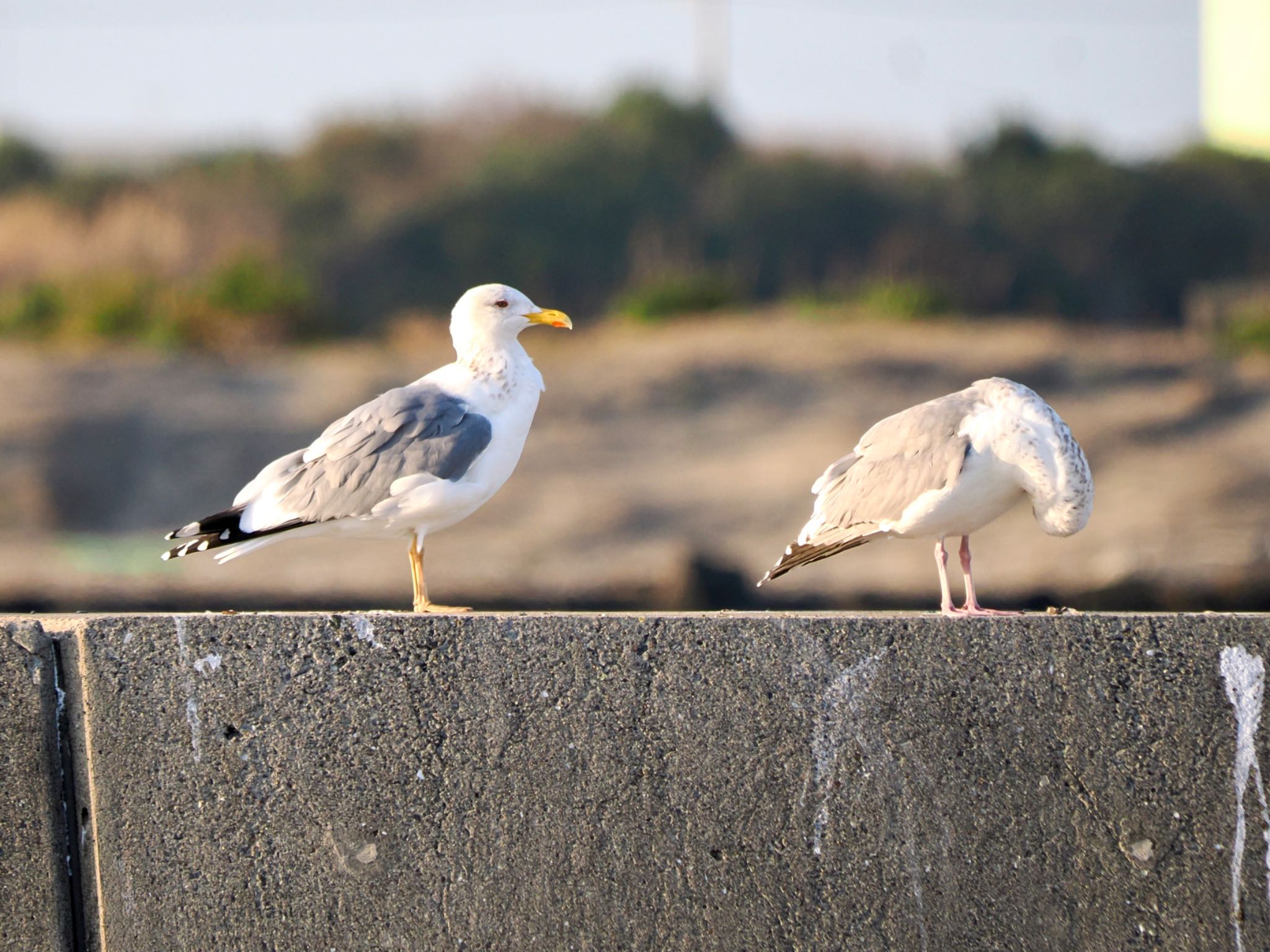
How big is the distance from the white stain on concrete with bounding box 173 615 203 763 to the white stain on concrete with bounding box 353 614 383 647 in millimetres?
458

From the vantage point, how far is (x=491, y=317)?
481cm

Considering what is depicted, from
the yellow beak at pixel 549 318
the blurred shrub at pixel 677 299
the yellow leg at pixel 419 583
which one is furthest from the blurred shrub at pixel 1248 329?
the yellow leg at pixel 419 583

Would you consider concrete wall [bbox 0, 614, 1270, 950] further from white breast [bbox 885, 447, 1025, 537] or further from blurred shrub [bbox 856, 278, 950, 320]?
blurred shrub [bbox 856, 278, 950, 320]

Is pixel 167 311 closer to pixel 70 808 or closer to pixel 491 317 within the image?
pixel 491 317

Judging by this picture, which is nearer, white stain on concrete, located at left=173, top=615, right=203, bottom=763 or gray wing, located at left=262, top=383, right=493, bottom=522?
white stain on concrete, located at left=173, top=615, right=203, bottom=763

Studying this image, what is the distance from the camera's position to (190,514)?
65.9 ft

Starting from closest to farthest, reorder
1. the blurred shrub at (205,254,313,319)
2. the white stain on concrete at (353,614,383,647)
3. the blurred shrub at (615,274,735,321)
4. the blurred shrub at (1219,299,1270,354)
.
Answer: the white stain on concrete at (353,614,383,647) < the blurred shrub at (1219,299,1270,354) < the blurred shrub at (205,254,313,319) < the blurred shrub at (615,274,735,321)

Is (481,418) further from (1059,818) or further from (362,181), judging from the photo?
(362,181)

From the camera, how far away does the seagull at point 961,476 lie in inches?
176

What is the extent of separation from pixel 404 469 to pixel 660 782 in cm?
126

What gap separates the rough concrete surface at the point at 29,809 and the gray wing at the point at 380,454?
0.88 metres

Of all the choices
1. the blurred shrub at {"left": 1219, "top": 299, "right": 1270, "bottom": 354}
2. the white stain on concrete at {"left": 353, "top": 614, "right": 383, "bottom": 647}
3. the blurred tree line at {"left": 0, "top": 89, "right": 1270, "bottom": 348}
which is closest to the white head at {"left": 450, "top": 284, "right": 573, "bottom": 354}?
the white stain on concrete at {"left": 353, "top": 614, "right": 383, "bottom": 647}

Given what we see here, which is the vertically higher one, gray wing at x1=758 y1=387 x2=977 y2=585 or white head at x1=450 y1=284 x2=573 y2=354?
white head at x1=450 y1=284 x2=573 y2=354

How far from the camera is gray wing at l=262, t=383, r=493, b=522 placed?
4.46 meters
